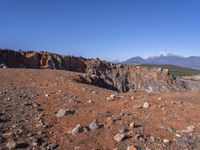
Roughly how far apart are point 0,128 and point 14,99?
3.31 m

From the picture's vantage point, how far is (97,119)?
33.4 feet

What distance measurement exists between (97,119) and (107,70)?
40.5m

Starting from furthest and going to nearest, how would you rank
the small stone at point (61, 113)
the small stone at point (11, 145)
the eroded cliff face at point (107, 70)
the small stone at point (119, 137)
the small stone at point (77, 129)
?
the eroded cliff face at point (107, 70) < the small stone at point (61, 113) < the small stone at point (77, 129) < the small stone at point (119, 137) < the small stone at point (11, 145)

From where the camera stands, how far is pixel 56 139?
8.71 m

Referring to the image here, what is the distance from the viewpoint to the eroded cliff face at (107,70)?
132 ft

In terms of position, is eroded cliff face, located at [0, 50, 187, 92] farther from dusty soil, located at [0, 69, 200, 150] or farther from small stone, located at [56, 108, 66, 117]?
small stone, located at [56, 108, 66, 117]

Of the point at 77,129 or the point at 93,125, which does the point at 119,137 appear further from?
the point at 77,129

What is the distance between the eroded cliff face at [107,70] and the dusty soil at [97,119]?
2574cm

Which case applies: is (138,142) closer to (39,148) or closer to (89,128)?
(89,128)

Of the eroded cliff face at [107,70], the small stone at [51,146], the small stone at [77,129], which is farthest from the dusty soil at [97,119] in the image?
the eroded cliff face at [107,70]

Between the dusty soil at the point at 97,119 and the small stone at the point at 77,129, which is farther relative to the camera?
the small stone at the point at 77,129

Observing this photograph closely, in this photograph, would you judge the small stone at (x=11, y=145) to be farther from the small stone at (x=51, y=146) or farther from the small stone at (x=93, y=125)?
the small stone at (x=93, y=125)

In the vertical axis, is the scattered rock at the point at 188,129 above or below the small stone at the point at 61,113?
below

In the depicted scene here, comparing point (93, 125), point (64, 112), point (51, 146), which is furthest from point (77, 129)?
point (64, 112)
